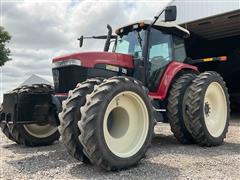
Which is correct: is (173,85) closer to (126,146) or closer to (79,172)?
(126,146)

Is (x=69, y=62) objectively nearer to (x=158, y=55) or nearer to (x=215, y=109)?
(x=158, y=55)

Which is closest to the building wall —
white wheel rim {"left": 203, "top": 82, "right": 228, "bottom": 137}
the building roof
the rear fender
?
the building roof

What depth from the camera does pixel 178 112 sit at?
20.5 feet

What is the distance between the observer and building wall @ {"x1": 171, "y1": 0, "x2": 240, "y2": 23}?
1187 cm

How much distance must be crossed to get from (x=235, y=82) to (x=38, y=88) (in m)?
9.91

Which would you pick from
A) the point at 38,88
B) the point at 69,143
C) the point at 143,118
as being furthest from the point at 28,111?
the point at 143,118

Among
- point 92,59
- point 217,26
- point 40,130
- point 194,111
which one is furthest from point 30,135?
point 217,26

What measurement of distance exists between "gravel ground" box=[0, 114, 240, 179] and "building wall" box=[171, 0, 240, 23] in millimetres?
6615

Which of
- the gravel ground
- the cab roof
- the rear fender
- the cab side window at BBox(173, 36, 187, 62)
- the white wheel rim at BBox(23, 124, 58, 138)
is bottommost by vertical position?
the gravel ground

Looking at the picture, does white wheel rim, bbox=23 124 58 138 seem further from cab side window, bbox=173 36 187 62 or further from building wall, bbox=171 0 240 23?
building wall, bbox=171 0 240 23

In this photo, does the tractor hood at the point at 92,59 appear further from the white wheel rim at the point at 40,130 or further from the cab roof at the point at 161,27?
the white wheel rim at the point at 40,130

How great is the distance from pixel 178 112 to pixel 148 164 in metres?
1.70

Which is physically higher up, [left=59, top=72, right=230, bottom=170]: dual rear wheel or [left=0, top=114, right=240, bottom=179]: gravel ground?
[left=59, top=72, right=230, bottom=170]: dual rear wheel

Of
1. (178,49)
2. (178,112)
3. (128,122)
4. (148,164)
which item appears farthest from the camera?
(178,49)
